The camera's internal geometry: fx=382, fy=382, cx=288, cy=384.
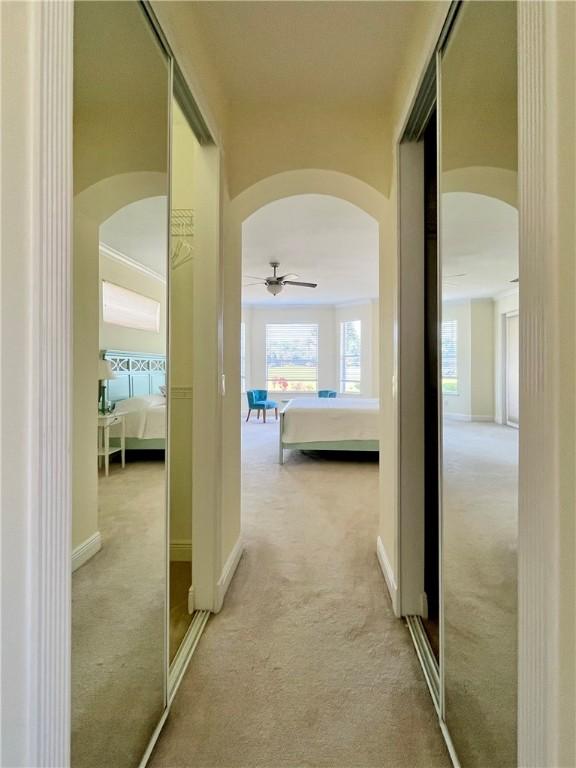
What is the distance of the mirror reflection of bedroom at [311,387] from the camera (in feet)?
9.42

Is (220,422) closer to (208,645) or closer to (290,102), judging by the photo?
(208,645)

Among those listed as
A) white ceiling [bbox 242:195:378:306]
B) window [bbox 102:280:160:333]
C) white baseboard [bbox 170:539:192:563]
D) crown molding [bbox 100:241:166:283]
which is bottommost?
white baseboard [bbox 170:539:192:563]

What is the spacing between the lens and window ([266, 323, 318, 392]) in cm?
956

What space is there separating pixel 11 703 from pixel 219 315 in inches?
62.9

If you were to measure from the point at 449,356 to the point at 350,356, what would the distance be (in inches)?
307

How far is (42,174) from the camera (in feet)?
2.21

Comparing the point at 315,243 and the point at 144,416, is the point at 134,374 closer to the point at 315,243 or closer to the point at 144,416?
the point at 144,416

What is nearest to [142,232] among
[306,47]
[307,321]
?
[306,47]

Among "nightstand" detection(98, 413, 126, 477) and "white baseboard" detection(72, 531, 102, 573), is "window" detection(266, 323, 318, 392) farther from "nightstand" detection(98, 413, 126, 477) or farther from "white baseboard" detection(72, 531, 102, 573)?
"white baseboard" detection(72, 531, 102, 573)

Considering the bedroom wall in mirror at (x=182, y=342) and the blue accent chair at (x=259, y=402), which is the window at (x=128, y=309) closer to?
the bedroom wall in mirror at (x=182, y=342)

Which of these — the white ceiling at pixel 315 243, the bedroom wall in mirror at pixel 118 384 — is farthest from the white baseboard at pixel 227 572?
the white ceiling at pixel 315 243

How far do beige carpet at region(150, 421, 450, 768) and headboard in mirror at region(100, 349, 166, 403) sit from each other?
115 cm

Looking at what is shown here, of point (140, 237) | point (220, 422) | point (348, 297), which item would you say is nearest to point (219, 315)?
point (220, 422)

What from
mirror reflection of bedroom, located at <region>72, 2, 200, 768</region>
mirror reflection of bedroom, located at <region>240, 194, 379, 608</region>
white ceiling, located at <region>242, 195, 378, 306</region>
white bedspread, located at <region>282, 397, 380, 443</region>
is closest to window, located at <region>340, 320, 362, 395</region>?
mirror reflection of bedroom, located at <region>240, 194, 379, 608</region>
